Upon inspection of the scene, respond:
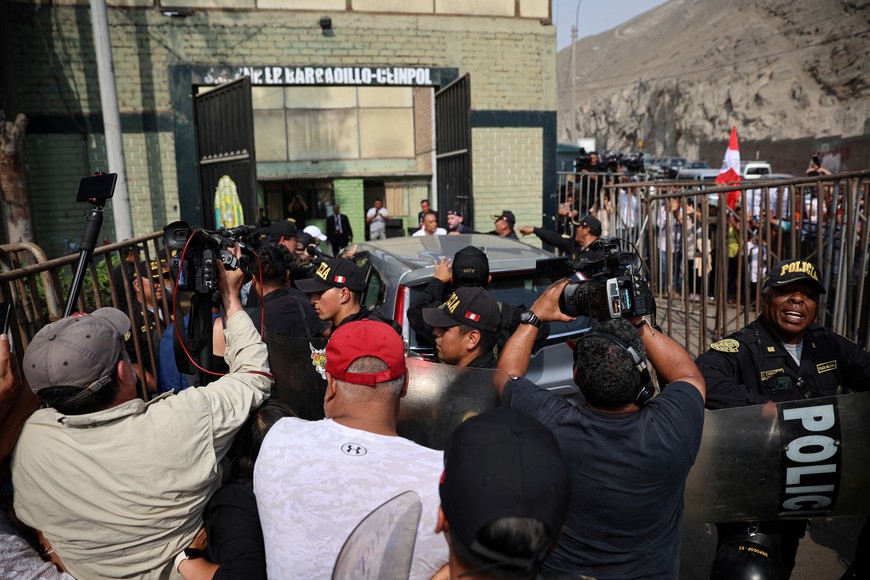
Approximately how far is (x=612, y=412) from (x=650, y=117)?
52.8 meters

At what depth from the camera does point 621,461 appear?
176cm

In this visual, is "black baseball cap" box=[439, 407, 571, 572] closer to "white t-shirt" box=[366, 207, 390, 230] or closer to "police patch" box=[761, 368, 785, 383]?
"police patch" box=[761, 368, 785, 383]

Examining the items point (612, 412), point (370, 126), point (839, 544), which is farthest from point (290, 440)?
point (370, 126)

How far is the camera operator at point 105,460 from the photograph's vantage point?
1.82 m

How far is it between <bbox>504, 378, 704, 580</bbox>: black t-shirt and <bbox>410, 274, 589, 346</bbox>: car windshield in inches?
80.5

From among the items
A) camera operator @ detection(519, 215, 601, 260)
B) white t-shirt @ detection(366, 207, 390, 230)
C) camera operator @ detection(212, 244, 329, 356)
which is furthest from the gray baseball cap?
white t-shirt @ detection(366, 207, 390, 230)

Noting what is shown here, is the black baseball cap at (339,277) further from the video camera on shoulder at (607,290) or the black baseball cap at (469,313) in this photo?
the video camera on shoulder at (607,290)

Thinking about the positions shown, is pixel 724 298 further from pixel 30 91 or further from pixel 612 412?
pixel 30 91

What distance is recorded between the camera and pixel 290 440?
1688 millimetres

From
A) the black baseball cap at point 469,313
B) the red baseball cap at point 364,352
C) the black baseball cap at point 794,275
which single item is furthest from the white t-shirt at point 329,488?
the black baseball cap at point 794,275

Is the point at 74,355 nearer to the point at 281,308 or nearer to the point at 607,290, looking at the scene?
the point at 607,290

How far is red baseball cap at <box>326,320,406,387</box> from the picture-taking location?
5.80 ft

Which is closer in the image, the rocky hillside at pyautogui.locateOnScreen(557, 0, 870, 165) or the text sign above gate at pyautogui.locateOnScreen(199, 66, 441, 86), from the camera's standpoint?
the text sign above gate at pyautogui.locateOnScreen(199, 66, 441, 86)

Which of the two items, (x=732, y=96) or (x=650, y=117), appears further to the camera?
(x=650, y=117)
